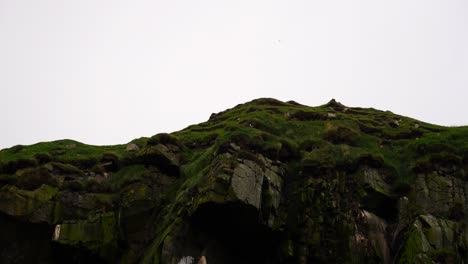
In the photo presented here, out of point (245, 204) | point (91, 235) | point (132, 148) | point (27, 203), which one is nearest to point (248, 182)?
point (245, 204)

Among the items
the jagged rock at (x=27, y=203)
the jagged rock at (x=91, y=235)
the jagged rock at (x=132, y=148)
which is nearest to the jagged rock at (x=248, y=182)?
A: the jagged rock at (x=91, y=235)

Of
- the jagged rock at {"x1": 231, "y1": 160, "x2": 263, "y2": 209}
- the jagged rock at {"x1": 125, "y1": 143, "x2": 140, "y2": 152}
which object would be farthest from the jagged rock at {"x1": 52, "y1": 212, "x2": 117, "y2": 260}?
the jagged rock at {"x1": 125, "y1": 143, "x2": 140, "y2": 152}

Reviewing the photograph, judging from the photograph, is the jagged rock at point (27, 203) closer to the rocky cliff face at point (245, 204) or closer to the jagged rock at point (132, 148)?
the rocky cliff face at point (245, 204)

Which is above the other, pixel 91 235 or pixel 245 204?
pixel 245 204

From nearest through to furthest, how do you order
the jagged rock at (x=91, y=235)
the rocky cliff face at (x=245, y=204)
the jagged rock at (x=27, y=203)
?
the rocky cliff face at (x=245, y=204), the jagged rock at (x=91, y=235), the jagged rock at (x=27, y=203)

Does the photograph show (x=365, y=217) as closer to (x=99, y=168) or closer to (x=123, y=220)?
(x=123, y=220)

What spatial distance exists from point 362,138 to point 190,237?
801 inches

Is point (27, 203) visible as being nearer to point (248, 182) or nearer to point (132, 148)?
point (132, 148)

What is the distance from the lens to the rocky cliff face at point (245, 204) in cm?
2909

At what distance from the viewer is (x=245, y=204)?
2933 centimetres

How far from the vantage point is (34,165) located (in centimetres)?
3881

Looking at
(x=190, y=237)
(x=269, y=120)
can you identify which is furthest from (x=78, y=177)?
(x=269, y=120)

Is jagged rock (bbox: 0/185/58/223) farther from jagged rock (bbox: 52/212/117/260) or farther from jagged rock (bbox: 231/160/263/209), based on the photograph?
jagged rock (bbox: 231/160/263/209)

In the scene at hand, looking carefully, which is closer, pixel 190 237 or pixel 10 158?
pixel 190 237
